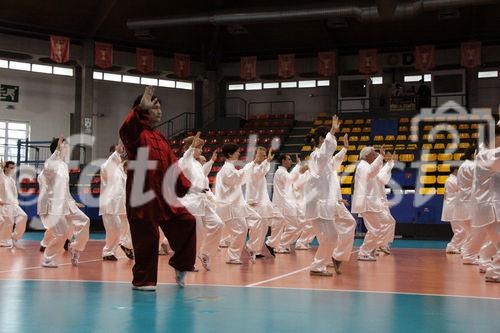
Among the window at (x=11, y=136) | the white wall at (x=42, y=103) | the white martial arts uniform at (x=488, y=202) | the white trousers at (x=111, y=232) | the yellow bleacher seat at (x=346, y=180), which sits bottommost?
the white trousers at (x=111, y=232)

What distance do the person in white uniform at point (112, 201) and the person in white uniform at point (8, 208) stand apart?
14.9 feet

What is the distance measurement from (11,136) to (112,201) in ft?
58.5

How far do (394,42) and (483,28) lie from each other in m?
3.94

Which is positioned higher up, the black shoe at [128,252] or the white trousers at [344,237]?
the white trousers at [344,237]

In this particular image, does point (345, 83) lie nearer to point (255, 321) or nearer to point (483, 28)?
point (483, 28)

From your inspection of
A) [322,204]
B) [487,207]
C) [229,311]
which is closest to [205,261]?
[322,204]

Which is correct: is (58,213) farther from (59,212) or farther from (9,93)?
(9,93)

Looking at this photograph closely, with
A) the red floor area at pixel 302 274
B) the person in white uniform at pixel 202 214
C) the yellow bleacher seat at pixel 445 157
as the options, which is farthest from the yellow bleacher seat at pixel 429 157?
the person in white uniform at pixel 202 214

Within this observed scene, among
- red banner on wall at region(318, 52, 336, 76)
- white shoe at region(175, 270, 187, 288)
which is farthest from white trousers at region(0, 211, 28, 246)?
red banner on wall at region(318, 52, 336, 76)

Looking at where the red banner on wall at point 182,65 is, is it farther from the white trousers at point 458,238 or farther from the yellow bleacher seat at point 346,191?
the white trousers at point 458,238

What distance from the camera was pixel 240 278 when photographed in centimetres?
829

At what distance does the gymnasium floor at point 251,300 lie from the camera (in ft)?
16.0

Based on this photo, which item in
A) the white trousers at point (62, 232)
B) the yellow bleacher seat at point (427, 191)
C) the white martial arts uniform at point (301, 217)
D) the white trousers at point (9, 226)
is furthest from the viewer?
the yellow bleacher seat at point (427, 191)

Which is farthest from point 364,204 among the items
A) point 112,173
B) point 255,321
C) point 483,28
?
point 483,28
